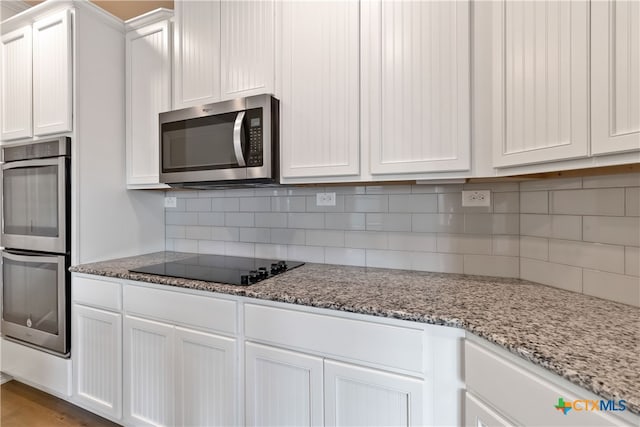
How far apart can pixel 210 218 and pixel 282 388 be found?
4.35 ft

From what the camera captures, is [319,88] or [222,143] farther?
[222,143]

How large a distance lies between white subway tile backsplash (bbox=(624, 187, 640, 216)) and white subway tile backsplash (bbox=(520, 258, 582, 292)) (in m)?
0.29

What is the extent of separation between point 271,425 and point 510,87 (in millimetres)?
1593

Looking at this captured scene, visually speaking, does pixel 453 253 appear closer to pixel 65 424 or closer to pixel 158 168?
pixel 158 168

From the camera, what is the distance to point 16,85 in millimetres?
2062

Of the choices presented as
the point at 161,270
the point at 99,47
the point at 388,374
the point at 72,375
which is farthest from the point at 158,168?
the point at 388,374

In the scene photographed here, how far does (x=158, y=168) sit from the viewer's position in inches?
77.9

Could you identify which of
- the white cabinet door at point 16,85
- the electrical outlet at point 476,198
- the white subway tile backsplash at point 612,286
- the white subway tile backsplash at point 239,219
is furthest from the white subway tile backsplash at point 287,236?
the white cabinet door at point 16,85

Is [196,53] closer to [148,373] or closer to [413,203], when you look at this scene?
[413,203]

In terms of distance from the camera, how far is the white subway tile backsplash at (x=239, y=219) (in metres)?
2.11

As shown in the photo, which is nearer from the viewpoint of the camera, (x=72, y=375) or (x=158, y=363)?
(x=158, y=363)

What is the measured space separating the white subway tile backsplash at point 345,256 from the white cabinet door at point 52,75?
165 cm

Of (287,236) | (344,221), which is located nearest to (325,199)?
(344,221)

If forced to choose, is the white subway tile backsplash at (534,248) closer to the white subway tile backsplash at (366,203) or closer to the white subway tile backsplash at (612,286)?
the white subway tile backsplash at (612,286)
